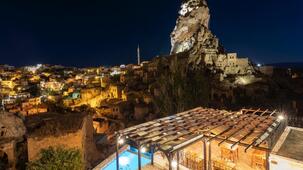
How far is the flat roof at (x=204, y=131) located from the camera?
6066 millimetres

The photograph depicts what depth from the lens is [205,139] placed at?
6.42m

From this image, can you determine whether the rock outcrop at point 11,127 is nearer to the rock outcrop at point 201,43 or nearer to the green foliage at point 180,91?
the green foliage at point 180,91

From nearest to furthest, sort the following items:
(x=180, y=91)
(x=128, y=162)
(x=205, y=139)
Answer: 1. (x=205, y=139)
2. (x=128, y=162)
3. (x=180, y=91)

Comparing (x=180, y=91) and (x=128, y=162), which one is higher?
(x=180, y=91)

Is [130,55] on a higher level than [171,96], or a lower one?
higher

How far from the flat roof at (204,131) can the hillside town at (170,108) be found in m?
0.04

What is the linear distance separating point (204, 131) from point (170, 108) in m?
11.4

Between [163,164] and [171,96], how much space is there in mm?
10475

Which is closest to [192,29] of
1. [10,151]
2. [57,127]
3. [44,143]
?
[57,127]

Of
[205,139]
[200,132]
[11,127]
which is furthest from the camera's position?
[11,127]

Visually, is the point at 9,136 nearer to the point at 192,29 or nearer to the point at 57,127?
the point at 57,127

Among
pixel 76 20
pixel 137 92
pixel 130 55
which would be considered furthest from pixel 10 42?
pixel 137 92

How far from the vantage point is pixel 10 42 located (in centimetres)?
Result: 9000

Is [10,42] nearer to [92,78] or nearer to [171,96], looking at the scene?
[92,78]
